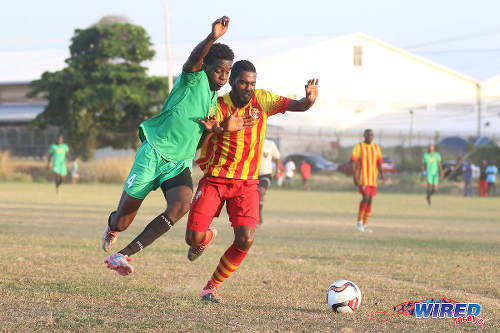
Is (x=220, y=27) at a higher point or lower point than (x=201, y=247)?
higher

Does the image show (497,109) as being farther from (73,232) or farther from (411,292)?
(411,292)

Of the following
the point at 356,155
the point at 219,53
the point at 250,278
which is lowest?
the point at 250,278

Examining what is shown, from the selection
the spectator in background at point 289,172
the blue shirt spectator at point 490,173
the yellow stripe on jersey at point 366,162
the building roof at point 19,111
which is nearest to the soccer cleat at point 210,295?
the yellow stripe on jersey at point 366,162

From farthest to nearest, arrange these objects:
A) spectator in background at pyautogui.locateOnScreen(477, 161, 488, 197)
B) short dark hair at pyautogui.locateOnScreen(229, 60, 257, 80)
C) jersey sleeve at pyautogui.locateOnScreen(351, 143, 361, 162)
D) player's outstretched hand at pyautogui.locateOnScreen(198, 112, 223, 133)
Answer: spectator in background at pyautogui.locateOnScreen(477, 161, 488, 197), jersey sleeve at pyautogui.locateOnScreen(351, 143, 361, 162), short dark hair at pyautogui.locateOnScreen(229, 60, 257, 80), player's outstretched hand at pyautogui.locateOnScreen(198, 112, 223, 133)

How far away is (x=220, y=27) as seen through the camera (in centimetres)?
607

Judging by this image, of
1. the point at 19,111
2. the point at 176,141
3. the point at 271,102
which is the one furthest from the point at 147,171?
the point at 19,111

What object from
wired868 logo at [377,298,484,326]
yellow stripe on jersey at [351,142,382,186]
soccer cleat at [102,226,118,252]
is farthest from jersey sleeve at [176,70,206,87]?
yellow stripe on jersey at [351,142,382,186]

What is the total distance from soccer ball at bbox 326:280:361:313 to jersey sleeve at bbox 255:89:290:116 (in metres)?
1.61

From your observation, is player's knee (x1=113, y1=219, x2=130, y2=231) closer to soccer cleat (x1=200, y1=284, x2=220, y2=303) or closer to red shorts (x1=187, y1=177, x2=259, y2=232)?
red shorts (x1=187, y1=177, x2=259, y2=232)

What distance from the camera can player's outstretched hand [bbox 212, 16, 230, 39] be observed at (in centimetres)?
603

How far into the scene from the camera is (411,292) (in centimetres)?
735

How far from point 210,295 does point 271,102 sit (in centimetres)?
172

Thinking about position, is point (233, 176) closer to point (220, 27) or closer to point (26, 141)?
point (220, 27)

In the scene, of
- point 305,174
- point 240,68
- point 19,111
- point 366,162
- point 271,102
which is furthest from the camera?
point 19,111
